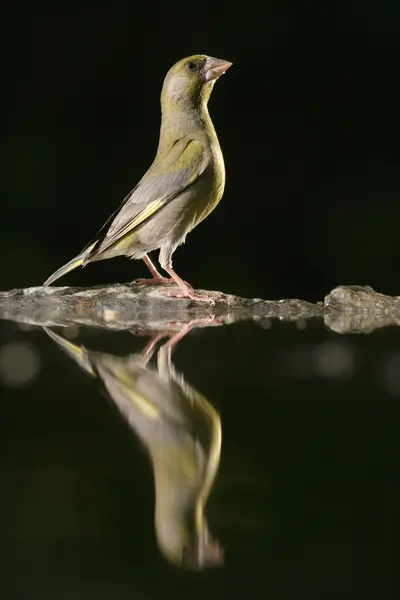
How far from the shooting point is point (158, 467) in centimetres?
56

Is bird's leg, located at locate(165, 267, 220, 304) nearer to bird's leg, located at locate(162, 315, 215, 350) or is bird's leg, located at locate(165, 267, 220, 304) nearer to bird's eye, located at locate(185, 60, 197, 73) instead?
bird's leg, located at locate(162, 315, 215, 350)

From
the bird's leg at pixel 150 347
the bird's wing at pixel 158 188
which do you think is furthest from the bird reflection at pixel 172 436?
the bird's wing at pixel 158 188

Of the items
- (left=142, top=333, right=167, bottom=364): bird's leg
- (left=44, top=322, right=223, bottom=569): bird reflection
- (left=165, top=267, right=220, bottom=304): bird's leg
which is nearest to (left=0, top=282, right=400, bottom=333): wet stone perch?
(left=165, top=267, right=220, bottom=304): bird's leg

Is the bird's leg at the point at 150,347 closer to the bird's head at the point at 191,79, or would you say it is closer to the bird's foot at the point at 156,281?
the bird's foot at the point at 156,281

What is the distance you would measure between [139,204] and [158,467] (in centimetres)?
99

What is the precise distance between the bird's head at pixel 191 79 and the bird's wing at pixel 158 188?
0.08 meters

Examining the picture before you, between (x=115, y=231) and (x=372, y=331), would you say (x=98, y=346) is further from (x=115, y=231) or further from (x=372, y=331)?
(x=115, y=231)

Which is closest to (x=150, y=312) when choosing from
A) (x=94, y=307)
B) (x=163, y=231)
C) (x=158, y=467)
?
(x=94, y=307)

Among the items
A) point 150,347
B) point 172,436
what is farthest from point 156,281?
point 172,436

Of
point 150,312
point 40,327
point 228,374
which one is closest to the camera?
point 228,374

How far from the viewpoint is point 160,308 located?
4.50 ft

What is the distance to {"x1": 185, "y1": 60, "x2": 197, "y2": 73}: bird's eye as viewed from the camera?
60.8 inches

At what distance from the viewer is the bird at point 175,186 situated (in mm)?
1492

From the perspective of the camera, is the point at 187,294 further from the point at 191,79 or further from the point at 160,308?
the point at 191,79
